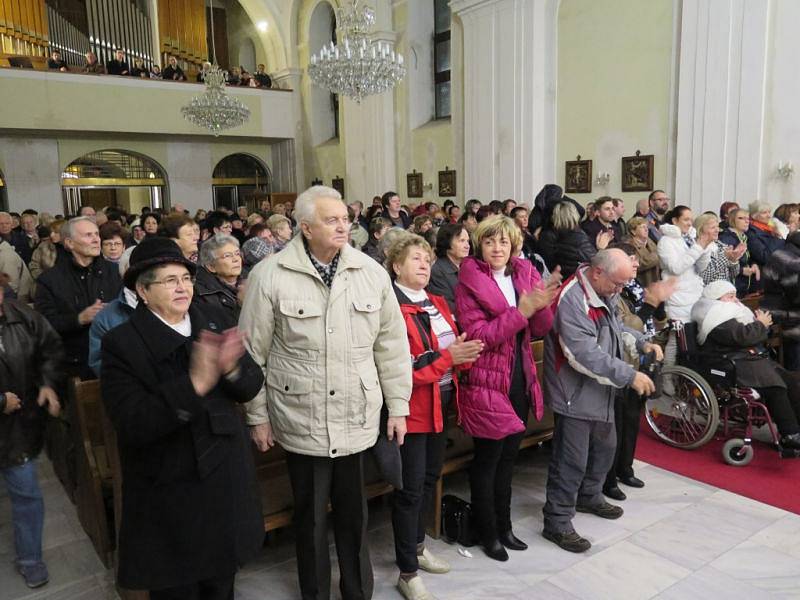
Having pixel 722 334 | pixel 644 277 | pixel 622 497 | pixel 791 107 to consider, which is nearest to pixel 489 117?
pixel 791 107

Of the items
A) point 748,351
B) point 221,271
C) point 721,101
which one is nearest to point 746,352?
point 748,351

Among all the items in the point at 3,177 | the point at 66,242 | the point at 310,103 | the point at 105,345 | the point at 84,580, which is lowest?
the point at 84,580

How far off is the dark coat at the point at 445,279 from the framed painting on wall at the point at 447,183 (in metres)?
9.33

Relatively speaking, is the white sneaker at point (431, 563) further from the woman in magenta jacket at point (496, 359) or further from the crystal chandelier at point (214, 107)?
the crystal chandelier at point (214, 107)

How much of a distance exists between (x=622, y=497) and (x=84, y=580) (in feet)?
9.78

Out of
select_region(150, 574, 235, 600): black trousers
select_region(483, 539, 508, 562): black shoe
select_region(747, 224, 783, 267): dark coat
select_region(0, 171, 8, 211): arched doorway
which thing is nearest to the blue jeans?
select_region(150, 574, 235, 600): black trousers

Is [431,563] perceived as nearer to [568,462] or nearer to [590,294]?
[568,462]

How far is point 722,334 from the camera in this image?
435 centimetres

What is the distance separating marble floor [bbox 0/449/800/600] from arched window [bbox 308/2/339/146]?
14412 millimetres

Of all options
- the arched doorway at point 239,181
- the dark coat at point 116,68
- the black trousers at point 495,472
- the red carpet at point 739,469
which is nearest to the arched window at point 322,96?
the arched doorway at point 239,181

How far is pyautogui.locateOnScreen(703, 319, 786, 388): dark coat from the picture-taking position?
4211mm

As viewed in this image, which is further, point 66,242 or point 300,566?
point 66,242

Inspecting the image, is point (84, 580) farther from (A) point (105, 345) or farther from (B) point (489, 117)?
(B) point (489, 117)

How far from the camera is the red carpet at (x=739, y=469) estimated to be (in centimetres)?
388
